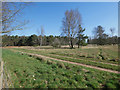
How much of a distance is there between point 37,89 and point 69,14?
30302mm

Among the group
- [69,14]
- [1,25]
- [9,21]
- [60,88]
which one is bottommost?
[60,88]

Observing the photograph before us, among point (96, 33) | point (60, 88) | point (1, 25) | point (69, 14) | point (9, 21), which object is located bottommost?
point (60, 88)

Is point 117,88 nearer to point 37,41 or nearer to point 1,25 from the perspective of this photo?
point 1,25

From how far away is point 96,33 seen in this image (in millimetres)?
46812

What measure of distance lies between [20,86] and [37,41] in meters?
58.7

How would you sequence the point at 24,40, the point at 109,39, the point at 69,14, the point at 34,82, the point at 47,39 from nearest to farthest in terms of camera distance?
the point at 34,82
the point at 69,14
the point at 109,39
the point at 24,40
the point at 47,39

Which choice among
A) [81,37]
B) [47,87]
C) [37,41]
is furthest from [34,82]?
[37,41]

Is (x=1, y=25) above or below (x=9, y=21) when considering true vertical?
below

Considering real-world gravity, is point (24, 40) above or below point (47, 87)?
above

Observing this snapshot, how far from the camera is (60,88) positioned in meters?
3.26

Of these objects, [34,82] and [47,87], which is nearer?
[47,87]

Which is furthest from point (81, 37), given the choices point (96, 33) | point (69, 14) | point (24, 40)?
point (24, 40)

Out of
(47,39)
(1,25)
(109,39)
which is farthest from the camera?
(47,39)

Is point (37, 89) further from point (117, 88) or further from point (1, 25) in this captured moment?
point (1, 25)
